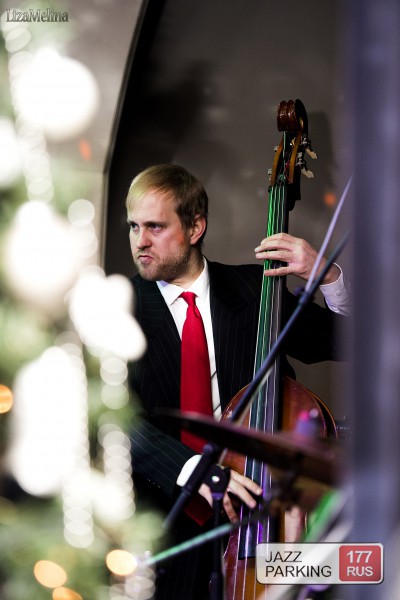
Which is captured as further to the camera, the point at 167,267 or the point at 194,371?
the point at 167,267

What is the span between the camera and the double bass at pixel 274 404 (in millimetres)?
1340

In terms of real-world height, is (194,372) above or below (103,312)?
below

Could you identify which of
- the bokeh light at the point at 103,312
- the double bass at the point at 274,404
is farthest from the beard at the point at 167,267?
the double bass at the point at 274,404

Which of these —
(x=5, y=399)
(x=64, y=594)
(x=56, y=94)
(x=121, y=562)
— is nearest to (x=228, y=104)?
(x=56, y=94)

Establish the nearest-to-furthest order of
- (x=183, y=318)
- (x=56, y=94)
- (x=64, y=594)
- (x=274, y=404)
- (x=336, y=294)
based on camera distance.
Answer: (x=274, y=404) < (x=336, y=294) < (x=183, y=318) < (x=64, y=594) < (x=56, y=94)

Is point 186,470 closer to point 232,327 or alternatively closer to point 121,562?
point 232,327

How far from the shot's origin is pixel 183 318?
185cm

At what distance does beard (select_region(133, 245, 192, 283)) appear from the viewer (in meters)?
1.85

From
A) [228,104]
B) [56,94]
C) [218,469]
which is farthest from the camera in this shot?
[228,104]

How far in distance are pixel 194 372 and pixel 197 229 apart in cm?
39

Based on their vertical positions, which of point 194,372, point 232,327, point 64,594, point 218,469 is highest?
point 232,327

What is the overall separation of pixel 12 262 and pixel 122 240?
417 millimetres

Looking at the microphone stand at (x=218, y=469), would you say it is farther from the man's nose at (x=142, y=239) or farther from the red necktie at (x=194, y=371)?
the man's nose at (x=142, y=239)

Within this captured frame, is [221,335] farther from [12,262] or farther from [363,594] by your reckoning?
[363,594]
